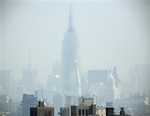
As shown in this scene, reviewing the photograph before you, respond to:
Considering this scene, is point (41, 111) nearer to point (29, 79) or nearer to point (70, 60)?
point (29, 79)

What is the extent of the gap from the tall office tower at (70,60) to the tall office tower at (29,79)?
0.36m

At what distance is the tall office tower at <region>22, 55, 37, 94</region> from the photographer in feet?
17.1

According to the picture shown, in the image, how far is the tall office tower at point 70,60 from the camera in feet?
18.0

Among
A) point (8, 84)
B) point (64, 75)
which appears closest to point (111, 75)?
point (64, 75)

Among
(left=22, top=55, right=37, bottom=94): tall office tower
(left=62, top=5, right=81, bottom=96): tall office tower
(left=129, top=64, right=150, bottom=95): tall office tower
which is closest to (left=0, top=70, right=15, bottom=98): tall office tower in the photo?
(left=22, top=55, right=37, bottom=94): tall office tower

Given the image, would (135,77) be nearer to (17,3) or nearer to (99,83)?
(99,83)

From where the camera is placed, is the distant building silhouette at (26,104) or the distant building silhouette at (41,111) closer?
the distant building silhouette at (41,111)

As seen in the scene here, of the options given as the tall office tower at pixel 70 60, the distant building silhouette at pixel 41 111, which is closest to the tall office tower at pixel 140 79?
the tall office tower at pixel 70 60

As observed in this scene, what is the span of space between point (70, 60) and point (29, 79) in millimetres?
563

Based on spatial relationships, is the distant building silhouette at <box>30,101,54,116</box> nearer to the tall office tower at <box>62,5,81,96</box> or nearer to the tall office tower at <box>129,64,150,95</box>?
the tall office tower at <box>62,5,81,96</box>

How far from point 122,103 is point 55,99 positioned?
0.74 meters

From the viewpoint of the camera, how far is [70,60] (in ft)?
18.3

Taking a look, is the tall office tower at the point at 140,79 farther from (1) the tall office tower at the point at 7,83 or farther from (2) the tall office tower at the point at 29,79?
(1) the tall office tower at the point at 7,83

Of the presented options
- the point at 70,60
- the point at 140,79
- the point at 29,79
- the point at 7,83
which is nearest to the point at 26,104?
the point at 7,83
